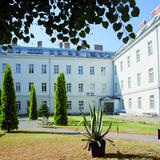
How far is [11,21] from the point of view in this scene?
16.3 ft

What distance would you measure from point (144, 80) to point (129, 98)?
694 cm

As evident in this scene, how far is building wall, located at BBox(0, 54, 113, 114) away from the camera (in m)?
52.2

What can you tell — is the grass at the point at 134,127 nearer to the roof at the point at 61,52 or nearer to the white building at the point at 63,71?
the white building at the point at 63,71

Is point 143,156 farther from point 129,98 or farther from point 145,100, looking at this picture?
point 129,98

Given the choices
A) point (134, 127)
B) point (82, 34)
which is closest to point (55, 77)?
point (134, 127)

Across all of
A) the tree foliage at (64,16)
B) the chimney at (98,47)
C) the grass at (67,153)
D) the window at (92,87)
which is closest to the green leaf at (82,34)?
the tree foliage at (64,16)

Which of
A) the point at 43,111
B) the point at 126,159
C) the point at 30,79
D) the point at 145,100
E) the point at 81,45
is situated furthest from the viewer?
the point at 30,79

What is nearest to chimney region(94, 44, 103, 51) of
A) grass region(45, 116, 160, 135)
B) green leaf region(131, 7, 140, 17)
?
grass region(45, 116, 160, 135)

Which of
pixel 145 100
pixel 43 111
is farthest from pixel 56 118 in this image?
pixel 43 111

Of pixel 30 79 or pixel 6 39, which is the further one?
pixel 30 79

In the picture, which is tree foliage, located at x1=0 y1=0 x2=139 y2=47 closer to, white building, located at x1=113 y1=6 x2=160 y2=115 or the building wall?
white building, located at x1=113 y1=6 x2=160 y2=115

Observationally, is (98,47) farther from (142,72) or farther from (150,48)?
(150,48)

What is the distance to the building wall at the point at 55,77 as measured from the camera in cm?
5225

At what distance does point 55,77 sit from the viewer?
53625 mm
